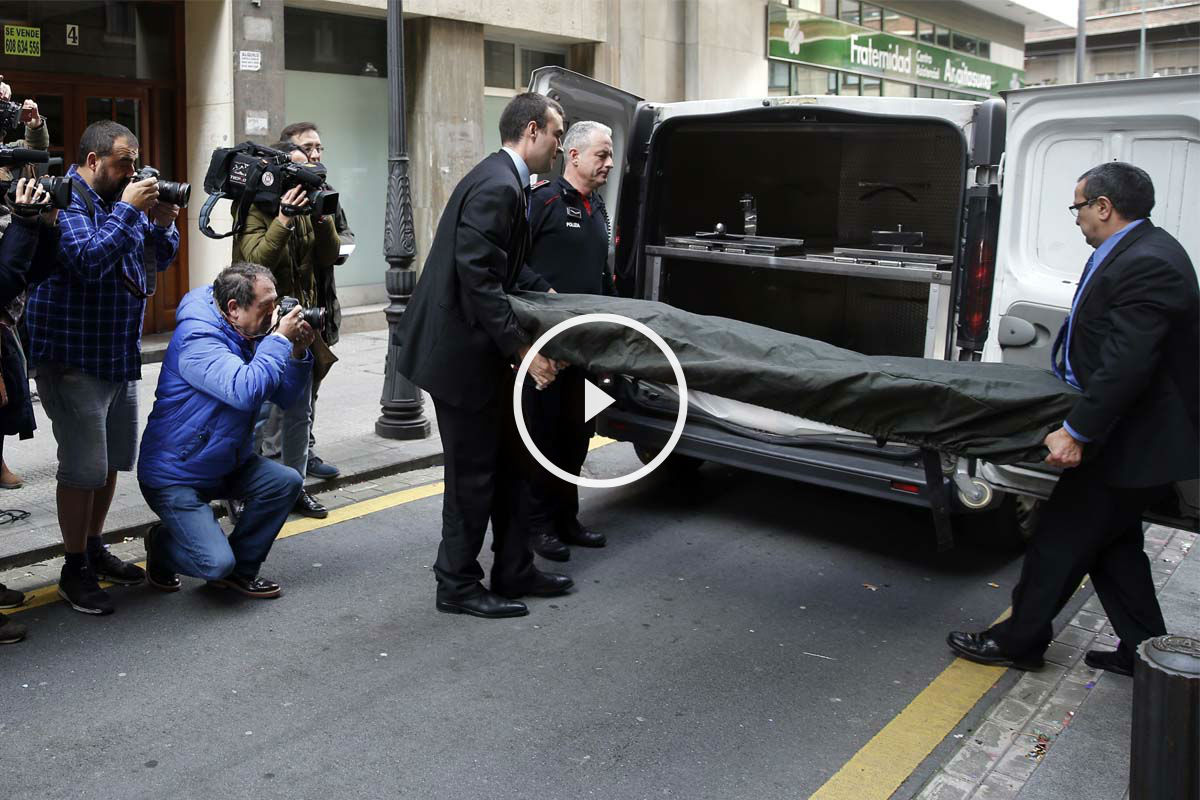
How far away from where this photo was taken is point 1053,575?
4254 millimetres

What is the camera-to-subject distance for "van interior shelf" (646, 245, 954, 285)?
5.73m

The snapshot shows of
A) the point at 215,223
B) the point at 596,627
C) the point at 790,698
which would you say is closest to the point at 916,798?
the point at 790,698

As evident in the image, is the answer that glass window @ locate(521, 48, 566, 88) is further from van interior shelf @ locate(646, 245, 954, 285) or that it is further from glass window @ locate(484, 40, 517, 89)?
van interior shelf @ locate(646, 245, 954, 285)

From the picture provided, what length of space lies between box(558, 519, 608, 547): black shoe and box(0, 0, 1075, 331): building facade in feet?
16.3

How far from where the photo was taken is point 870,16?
75.3 ft

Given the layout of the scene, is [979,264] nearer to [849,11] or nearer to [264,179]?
[264,179]

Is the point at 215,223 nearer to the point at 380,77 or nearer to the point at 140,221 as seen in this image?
the point at 380,77

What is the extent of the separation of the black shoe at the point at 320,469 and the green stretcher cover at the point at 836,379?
2.61m

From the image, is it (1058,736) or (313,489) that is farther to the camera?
(313,489)

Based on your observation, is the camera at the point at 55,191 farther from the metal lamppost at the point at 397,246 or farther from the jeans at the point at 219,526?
the metal lamppost at the point at 397,246

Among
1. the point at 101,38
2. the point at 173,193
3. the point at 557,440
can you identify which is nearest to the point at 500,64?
the point at 101,38

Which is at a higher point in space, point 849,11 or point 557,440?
point 849,11

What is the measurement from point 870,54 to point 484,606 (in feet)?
66.0
